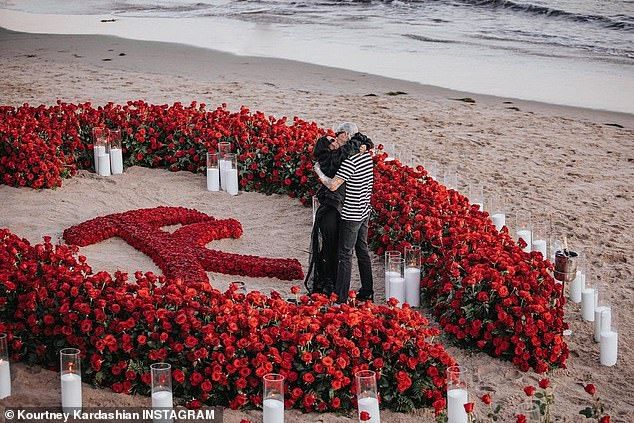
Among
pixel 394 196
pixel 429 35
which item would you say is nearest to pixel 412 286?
pixel 394 196

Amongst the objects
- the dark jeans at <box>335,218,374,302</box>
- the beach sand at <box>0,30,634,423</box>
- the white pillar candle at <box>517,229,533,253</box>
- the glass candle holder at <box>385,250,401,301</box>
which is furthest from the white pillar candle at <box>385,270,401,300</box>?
the white pillar candle at <box>517,229,533,253</box>

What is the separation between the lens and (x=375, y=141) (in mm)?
19172

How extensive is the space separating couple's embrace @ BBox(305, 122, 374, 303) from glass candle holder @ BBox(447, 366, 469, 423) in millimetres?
2905

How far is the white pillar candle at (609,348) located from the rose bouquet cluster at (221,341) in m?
1.92

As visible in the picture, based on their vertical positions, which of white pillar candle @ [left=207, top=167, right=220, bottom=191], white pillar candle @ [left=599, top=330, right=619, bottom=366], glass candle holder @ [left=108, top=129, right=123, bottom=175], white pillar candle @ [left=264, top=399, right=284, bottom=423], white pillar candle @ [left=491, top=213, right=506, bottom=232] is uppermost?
glass candle holder @ [left=108, top=129, right=123, bottom=175]

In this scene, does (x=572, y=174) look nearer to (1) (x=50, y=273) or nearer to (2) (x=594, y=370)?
(2) (x=594, y=370)

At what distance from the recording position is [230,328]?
32.3 ft

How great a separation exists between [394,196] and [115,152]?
16.1 ft

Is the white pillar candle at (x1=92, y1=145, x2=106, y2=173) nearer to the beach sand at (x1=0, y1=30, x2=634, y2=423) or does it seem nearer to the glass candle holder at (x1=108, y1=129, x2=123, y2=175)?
the glass candle holder at (x1=108, y1=129, x2=123, y2=175)

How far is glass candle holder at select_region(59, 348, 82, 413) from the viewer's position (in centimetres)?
931

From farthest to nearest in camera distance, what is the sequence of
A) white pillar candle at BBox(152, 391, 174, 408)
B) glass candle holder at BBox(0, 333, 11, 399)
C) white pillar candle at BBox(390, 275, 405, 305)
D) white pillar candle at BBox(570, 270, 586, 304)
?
1. white pillar candle at BBox(570, 270, 586, 304)
2. white pillar candle at BBox(390, 275, 405, 305)
3. glass candle holder at BBox(0, 333, 11, 399)
4. white pillar candle at BBox(152, 391, 174, 408)

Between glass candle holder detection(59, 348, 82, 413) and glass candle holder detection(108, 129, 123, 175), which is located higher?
glass candle holder detection(108, 129, 123, 175)

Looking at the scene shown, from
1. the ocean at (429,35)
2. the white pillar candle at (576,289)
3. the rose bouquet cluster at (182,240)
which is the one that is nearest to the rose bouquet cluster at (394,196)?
the white pillar candle at (576,289)

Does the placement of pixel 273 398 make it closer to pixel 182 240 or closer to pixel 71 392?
pixel 71 392
